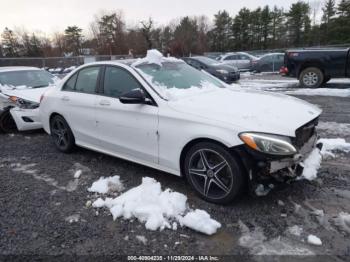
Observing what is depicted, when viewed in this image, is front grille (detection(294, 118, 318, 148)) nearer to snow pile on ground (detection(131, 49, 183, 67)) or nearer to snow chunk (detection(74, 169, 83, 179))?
snow pile on ground (detection(131, 49, 183, 67))

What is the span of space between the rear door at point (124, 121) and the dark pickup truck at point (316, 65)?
9.39m

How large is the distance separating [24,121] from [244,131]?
5478 mm

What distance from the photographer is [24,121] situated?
692 centimetres

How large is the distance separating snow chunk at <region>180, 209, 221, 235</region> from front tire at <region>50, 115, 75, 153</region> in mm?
2938

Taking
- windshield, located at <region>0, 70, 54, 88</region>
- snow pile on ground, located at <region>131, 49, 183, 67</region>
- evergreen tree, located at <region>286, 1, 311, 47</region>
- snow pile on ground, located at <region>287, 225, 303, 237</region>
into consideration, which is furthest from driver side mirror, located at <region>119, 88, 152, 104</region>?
evergreen tree, located at <region>286, 1, 311, 47</region>

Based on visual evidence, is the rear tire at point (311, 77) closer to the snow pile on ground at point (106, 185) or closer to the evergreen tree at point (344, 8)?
the snow pile on ground at point (106, 185)

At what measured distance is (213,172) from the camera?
3.50m

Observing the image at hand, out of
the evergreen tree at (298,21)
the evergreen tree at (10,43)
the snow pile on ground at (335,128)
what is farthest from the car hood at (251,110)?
the evergreen tree at (298,21)

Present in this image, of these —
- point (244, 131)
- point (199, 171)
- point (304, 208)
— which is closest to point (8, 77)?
point (199, 171)

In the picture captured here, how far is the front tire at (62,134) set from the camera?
5.40 m

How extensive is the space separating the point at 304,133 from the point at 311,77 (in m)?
9.49

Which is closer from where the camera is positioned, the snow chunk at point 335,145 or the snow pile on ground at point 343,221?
the snow pile on ground at point 343,221

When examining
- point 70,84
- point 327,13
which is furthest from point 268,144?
point 327,13

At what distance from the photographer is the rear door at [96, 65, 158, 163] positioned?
13.0ft
